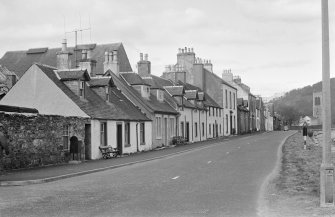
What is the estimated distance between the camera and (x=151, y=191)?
13.4m

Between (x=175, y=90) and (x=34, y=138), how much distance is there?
29.9 metres

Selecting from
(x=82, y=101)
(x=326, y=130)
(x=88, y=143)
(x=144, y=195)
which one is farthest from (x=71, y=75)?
(x=326, y=130)

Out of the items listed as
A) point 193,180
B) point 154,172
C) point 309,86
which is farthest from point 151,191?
point 309,86

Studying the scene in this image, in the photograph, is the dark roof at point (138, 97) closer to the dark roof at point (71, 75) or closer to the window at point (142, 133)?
the window at point (142, 133)

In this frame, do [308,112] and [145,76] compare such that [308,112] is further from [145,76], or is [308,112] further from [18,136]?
[18,136]

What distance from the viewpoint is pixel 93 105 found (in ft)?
101

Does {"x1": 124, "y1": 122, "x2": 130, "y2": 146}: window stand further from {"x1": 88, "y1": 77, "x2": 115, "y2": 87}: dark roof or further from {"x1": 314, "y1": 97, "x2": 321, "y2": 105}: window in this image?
{"x1": 314, "y1": 97, "x2": 321, "y2": 105}: window

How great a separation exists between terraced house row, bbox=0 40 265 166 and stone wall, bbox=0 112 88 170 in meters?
0.24

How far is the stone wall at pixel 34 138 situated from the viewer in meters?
20.5

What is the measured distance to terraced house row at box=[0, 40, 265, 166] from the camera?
94.9 feet

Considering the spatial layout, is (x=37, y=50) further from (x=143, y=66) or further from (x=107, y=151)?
(x=107, y=151)

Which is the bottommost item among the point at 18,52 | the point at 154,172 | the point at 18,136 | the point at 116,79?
the point at 154,172

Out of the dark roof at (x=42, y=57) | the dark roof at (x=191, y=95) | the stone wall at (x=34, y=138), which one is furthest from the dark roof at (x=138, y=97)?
the stone wall at (x=34, y=138)

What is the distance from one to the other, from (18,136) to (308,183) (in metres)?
13.1
